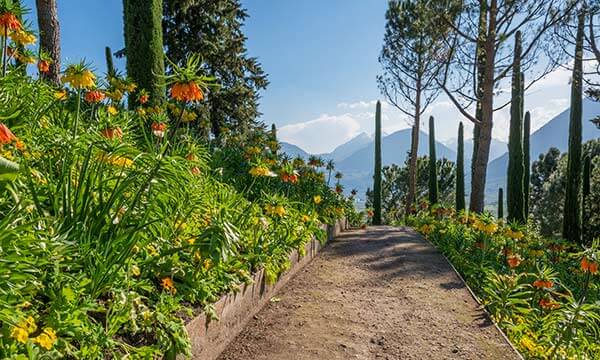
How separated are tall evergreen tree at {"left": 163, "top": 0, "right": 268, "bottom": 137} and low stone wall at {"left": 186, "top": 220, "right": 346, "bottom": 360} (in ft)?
29.5

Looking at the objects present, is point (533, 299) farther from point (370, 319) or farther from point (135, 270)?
point (135, 270)

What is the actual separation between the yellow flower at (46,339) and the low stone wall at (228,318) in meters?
0.69

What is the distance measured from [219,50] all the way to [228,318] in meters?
11.3

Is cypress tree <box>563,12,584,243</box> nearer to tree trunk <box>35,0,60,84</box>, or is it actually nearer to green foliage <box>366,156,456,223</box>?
green foliage <box>366,156,456,223</box>

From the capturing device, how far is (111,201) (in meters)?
1.83

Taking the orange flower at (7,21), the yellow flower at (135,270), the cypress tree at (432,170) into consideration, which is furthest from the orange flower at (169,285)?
the cypress tree at (432,170)

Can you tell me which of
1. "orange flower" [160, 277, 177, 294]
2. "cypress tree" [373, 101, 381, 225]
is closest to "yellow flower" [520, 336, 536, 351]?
"orange flower" [160, 277, 177, 294]

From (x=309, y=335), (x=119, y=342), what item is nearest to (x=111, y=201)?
(x=119, y=342)

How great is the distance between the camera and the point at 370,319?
2.82 metres

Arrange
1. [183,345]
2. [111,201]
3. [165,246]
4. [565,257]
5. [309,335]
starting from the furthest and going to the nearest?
[565,257]
[309,335]
[165,246]
[111,201]
[183,345]

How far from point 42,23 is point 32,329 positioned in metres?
5.18

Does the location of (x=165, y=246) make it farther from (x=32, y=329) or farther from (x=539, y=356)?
(x=539, y=356)

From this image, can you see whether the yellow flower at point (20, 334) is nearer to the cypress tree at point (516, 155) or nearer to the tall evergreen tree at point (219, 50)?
the tall evergreen tree at point (219, 50)

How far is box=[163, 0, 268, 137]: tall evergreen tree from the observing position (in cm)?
1188
